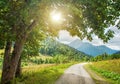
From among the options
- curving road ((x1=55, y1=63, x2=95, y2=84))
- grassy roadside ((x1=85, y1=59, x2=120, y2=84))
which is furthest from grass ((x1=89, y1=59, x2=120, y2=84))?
curving road ((x1=55, y1=63, x2=95, y2=84))

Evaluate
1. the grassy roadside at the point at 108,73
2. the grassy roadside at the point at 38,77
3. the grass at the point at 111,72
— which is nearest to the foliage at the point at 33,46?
the grassy roadside at the point at 38,77

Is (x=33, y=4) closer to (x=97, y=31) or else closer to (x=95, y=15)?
(x=95, y=15)

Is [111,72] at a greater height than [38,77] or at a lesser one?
greater

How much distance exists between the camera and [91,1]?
14.8 meters

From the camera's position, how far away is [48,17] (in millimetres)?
17078

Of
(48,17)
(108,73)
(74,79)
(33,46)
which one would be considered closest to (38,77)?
(74,79)

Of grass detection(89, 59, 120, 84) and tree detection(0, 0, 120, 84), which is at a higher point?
tree detection(0, 0, 120, 84)

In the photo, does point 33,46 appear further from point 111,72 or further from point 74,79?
point 111,72

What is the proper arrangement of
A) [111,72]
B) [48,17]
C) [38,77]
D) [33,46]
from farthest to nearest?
[111,72], [33,46], [38,77], [48,17]

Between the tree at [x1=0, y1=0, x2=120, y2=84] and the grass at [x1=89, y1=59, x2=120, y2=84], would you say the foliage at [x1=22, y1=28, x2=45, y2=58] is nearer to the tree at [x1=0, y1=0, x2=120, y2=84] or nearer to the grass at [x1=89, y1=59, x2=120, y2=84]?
the tree at [x1=0, y1=0, x2=120, y2=84]

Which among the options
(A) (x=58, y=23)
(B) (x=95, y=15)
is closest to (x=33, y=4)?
(B) (x=95, y=15)

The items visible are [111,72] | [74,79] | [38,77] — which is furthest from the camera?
[111,72]

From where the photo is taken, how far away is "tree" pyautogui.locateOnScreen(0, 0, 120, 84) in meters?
14.1

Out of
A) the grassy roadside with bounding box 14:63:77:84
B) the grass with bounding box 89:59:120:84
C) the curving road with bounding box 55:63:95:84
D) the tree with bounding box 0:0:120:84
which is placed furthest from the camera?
the grass with bounding box 89:59:120:84
